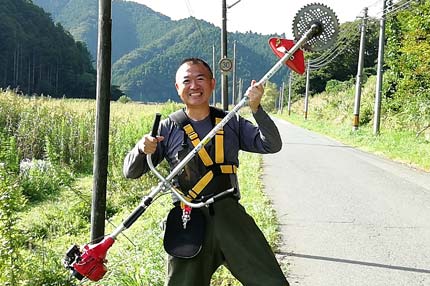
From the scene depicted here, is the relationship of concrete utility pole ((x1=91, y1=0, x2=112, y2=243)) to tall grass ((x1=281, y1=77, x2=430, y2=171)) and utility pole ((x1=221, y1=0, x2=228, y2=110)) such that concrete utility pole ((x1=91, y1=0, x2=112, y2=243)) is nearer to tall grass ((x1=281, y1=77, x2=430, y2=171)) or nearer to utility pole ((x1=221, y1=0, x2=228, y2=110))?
tall grass ((x1=281, y1=77, x2=430, y2=171))

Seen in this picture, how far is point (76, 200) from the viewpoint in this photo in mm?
9375

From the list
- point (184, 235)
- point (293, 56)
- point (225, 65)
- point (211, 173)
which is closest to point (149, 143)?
point (211, 173)

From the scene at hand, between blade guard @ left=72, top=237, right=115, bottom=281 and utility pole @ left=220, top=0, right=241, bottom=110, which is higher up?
utility pole @ left=220, top=0, right=241, bottom=110

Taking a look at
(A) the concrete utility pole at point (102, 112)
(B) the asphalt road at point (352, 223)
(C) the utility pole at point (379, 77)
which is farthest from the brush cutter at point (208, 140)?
(C) the utility pole at point (379, 77)

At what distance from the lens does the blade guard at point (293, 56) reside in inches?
110

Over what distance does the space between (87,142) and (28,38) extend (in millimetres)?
56802

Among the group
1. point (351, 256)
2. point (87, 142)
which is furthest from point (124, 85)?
point (351, 256)

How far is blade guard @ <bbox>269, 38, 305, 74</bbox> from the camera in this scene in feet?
9.16

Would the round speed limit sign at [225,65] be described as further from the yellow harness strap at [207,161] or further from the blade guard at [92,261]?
the blade guard at [92,261]

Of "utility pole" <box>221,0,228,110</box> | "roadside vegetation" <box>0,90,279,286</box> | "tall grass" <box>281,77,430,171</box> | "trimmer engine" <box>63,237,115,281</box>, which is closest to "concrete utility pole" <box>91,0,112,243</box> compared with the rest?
"roadside vegetation" <box>0,90,279,286</box>

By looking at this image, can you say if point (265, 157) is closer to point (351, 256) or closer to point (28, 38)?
point (351, 256)

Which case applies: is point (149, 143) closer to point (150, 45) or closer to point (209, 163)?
point (209, 163)

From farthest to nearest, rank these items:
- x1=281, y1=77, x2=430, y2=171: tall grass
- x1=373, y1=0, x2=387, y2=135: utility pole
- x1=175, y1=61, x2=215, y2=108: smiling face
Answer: x1=373, y1=0, x2=387, y2=135: utility pole
x1=281, y1=77, x2=430, y2=171: tall grass
x1=175, y1=61, x2=215, y2=108: smiling face

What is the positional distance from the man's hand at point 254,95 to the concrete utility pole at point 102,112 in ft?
6.47
